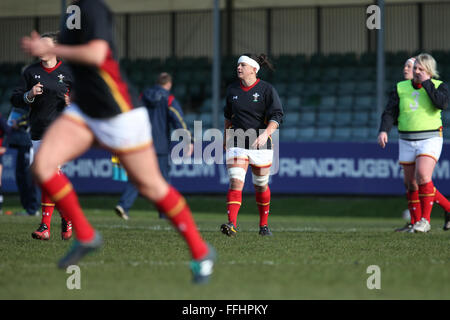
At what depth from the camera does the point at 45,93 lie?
825 centimetres

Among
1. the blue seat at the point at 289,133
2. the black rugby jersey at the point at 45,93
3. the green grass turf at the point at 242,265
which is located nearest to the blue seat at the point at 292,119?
the blue seat at the point at 289,133

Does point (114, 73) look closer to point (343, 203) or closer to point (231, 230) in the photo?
point (231, 230)

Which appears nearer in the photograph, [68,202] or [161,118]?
[68,202]

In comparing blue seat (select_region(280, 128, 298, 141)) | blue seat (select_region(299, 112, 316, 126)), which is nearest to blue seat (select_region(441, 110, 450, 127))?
blue seat (select_region(299, 112, 316, 126))

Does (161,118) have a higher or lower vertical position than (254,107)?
lower

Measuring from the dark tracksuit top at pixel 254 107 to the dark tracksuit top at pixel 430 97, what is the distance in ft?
5.28

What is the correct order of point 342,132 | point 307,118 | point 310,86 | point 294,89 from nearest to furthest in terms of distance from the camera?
point 342,132, point 307,118, point 294,89, point 310,86

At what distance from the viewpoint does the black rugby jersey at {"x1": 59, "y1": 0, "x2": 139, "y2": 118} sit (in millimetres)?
5047

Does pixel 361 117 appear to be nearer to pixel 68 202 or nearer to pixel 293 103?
pixel 293 103

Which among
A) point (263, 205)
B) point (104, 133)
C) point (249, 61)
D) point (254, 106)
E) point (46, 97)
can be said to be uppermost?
point (249, 61)

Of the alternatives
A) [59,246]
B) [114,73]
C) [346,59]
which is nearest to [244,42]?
[346,59]

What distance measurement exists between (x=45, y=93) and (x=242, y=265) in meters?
3.28

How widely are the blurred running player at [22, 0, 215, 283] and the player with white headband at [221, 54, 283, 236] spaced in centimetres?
395

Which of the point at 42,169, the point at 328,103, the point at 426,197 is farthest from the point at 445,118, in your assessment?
the point at 42,169
